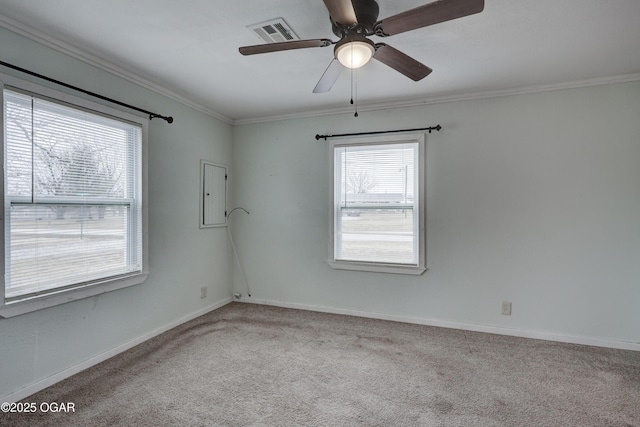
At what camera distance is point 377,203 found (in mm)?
3662

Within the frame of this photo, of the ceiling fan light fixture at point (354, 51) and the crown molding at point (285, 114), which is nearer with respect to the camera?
the ceiling fan light fixture at point (354, 51)

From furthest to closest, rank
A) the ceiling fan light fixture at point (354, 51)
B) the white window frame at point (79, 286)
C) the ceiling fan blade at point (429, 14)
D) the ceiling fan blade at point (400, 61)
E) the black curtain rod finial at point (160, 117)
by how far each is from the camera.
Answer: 1. the black curtain rod finial at point (160, 117)
2. the white window frame at point (79, 286)
3. the ceiling fan blade at point (400, 61)
4. the ceiling fan light fixture at point (354, 51)
5. the ceiling fan blade at point (429, 14)

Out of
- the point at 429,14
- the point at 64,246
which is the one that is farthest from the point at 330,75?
the point at 64,246

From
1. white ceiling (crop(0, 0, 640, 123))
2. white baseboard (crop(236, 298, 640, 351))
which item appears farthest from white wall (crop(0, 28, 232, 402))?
white baseboard (crop(236, 298, 640, 351))

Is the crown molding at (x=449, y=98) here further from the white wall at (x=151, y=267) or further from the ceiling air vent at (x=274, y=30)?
the ceiling air vent at (x=274, y=30)

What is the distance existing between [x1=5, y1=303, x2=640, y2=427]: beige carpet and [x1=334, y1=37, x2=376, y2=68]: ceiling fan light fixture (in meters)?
2.10

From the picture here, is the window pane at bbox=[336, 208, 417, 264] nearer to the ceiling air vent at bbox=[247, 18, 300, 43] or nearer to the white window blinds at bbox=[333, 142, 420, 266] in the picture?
the white window blinds at bbox=[333, 142, 420, 266]

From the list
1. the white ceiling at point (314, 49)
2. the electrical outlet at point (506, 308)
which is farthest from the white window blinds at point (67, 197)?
the electrical outlet at point (506, 308)

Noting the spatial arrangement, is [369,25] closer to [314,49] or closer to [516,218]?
[314,49]

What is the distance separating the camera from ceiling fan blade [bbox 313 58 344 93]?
2.07 meters

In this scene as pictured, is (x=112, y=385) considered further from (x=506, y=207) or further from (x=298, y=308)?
(x=506, y=207)

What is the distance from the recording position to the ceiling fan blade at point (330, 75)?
207 cm

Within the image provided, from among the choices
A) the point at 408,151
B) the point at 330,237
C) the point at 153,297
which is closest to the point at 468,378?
the point at 330,237

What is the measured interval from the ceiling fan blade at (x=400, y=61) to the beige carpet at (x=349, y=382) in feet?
7.08
